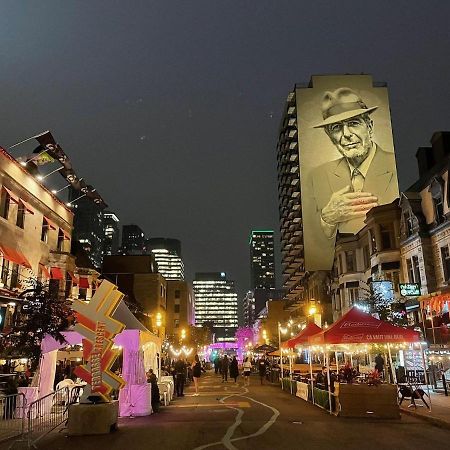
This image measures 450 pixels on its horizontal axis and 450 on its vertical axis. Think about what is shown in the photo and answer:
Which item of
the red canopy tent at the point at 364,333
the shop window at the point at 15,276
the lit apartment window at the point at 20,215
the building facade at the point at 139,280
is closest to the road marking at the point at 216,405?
the red canopy tent at the point at 364,333

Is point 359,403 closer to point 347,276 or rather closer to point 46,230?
point 46,230

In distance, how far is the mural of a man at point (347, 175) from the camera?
72.2 m

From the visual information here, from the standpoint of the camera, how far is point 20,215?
2898 cm

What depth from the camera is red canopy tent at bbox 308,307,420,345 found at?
17000 mm

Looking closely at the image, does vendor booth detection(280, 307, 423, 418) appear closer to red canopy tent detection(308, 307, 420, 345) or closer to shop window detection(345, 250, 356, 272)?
red canopy tent detection(308, 307, 420, 345)

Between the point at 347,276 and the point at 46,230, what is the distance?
27.0 m

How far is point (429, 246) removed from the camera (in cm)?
3119

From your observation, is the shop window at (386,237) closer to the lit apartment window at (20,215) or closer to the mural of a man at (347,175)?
the lit apartment window at (20,215)

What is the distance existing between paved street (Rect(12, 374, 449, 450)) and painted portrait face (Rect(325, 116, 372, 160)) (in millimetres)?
64780

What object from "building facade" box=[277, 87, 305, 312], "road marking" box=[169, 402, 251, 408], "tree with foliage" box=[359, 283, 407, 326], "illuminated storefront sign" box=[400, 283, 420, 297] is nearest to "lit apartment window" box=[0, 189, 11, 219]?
"road marking" box=[169, 402, 251, 408]

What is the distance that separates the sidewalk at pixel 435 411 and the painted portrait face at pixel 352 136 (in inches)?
2386

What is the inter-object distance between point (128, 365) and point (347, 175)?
63.4 metres

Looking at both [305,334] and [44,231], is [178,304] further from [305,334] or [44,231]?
[305,334]

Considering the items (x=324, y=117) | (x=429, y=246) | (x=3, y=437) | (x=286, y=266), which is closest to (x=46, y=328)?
(x=3, y=437)
